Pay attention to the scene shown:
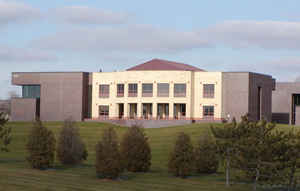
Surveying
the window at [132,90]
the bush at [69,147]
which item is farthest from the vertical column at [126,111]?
the bush at [69,147]

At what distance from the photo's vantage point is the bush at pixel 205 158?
39.3 metres

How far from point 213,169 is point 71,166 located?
10282mm

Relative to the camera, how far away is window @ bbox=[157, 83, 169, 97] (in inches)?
3403

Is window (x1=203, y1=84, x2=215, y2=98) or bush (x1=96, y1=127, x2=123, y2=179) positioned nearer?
bush (x1=96, y1=127, x2=123, y2=179)

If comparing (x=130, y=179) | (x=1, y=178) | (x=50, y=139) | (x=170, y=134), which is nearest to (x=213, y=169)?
(x=130, y=179)

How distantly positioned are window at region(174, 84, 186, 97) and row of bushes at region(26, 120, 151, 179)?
135ft

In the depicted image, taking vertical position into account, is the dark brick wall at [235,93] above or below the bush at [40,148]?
above

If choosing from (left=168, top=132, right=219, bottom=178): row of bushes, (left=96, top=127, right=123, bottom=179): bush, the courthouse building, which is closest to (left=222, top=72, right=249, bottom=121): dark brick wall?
the courthouse building

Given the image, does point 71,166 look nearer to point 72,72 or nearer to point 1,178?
point 1,178

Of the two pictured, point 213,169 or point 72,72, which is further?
point 72,72

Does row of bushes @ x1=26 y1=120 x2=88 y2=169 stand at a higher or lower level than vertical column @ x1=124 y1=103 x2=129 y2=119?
lower

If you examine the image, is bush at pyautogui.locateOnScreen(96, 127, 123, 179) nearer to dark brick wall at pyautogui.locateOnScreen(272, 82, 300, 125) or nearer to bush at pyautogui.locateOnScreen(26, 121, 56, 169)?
bush at pyautogui.locateOnScreen(26, 121, 56, 169)

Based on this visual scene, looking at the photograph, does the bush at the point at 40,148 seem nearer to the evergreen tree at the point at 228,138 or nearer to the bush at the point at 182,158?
the bush at the point at 182,158

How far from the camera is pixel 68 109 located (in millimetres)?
90375
